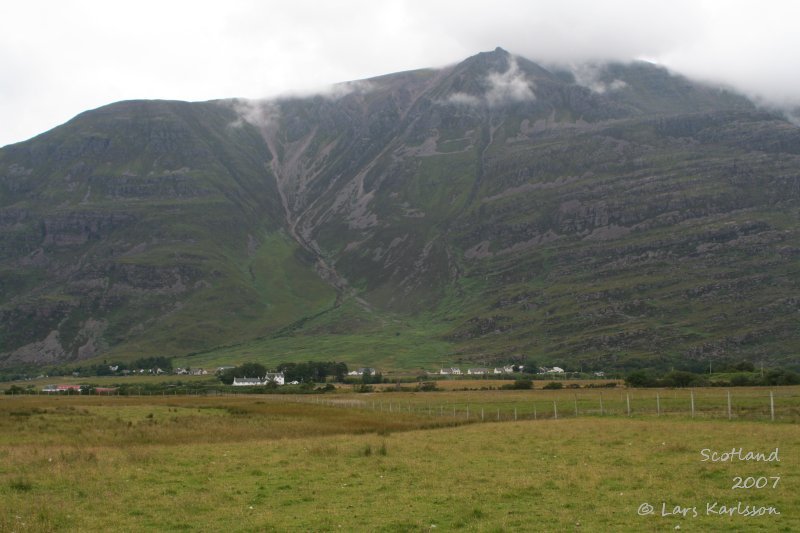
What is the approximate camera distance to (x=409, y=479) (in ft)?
99.1

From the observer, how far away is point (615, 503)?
79.1ft

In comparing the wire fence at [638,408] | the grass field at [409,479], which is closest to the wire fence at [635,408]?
the wire fence at [638,408]

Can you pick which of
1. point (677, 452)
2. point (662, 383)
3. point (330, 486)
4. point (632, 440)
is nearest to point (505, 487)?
point (330, 486)

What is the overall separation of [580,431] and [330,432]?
1964 cm

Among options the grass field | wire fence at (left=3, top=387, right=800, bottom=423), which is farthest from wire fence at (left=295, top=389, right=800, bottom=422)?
the grass field

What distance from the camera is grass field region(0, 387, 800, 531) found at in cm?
2253

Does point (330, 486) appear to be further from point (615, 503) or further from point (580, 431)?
point (580, 431)

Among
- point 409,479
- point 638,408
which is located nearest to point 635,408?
point 638,408

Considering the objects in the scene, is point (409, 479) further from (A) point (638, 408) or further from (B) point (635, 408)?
(B) point (635, 408)

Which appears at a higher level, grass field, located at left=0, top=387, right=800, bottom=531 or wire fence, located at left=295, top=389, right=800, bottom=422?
grass field, located at left=0, top=387, right=800, bottom=531

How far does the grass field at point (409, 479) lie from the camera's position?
2253 centimetres

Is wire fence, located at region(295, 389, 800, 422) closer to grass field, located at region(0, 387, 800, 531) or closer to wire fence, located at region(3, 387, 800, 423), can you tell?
wire fence, located at region(3, 387, 800, 423)

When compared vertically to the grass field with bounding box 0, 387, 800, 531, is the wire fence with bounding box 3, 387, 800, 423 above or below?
below

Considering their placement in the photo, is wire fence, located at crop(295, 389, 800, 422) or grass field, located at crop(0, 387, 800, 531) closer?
grass field, located at crop(0, 387, 800, 531)
